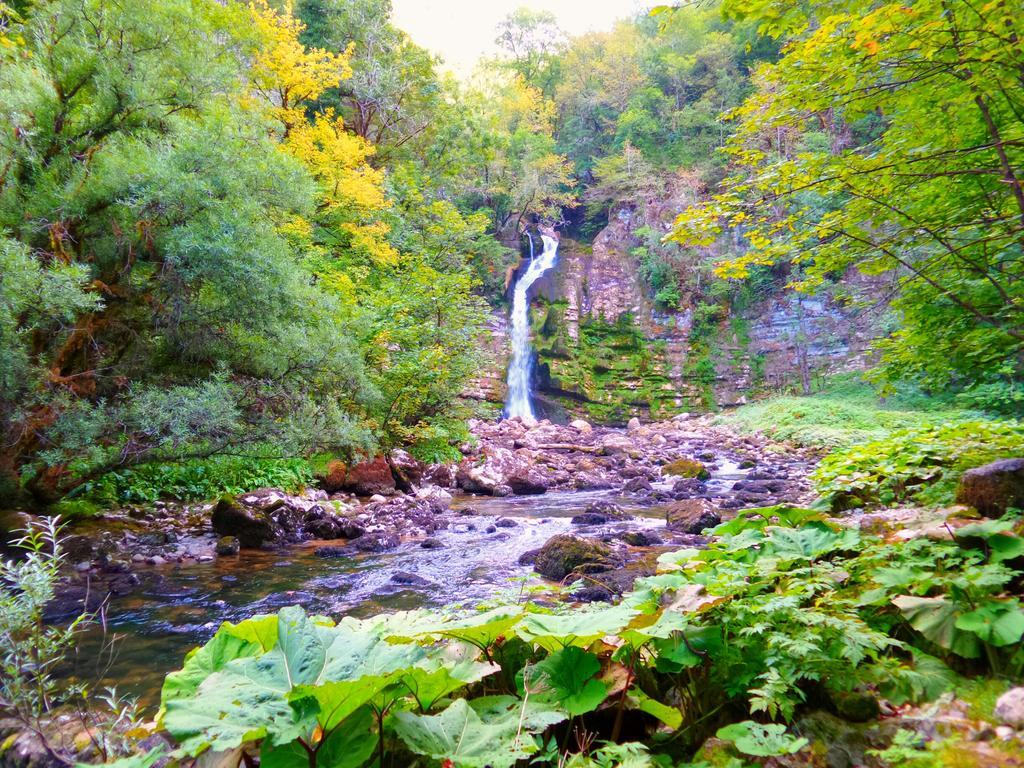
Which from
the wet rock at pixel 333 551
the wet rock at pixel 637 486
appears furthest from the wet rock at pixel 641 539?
the wet rock at pixel 637 486

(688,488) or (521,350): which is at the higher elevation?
(521,350)

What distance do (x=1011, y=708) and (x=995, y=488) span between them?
163 centimetres

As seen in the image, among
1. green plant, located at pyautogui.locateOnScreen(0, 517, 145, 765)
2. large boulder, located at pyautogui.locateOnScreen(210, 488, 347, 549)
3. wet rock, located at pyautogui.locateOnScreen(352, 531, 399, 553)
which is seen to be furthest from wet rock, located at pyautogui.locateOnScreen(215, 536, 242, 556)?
green plant, located at pyautogui.locateOnScreen(0, 517, 145, 765)

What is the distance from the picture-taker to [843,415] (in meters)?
17.2

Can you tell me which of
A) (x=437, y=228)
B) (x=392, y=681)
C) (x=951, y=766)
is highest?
(x=437, y=228)

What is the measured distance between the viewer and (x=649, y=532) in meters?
7.00

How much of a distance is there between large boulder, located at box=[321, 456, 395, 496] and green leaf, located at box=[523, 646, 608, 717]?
9.19 meters

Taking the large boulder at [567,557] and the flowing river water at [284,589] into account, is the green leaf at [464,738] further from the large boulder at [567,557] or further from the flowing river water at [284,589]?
the large boulder at [567,557]

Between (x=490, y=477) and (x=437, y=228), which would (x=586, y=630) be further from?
(x=437, y=228)

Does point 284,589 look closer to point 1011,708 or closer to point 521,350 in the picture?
point 1011,708

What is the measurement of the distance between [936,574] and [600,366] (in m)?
23.8

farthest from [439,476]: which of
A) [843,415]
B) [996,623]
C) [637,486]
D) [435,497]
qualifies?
[843,415]

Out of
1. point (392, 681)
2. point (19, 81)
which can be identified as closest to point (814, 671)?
point (392, 681)

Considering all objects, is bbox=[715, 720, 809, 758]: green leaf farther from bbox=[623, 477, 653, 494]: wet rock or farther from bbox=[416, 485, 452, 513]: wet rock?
bbox=[623, 477, 653, 494]: wet rock
